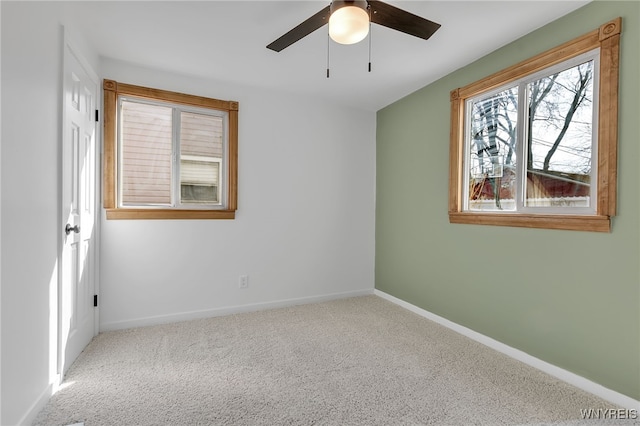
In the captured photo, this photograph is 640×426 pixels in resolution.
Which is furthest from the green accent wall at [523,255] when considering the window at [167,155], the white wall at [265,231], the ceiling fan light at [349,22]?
the window at [167,155]

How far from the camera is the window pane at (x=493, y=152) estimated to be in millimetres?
2451

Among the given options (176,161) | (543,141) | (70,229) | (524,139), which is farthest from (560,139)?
(70,229)

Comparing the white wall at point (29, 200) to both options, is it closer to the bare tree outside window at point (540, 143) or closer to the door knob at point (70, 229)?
the door knob at point (70, 229)

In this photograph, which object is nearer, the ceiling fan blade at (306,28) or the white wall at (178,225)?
the white wall at (178,225)

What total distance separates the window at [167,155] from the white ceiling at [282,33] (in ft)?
1.02

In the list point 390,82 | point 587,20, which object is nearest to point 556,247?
point 587,20

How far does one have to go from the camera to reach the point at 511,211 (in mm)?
2426

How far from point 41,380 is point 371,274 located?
10.3 ft

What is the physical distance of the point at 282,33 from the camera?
2.28 meters

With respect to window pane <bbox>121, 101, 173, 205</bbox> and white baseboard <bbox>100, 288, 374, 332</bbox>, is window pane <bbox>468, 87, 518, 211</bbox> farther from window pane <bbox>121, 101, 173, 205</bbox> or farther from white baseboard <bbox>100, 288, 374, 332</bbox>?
window pane <bbox>121, 101, 173, 205</bbox>

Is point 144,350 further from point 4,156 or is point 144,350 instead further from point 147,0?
point 147,0

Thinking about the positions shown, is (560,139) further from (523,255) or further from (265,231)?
(265,231)

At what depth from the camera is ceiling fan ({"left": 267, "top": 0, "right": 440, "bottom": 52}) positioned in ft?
5.02

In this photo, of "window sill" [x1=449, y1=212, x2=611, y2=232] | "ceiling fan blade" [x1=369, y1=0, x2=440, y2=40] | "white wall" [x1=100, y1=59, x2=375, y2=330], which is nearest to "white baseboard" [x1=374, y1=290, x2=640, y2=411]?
"window sill" [x1=449, y1=212, x2=611, y2=232]
